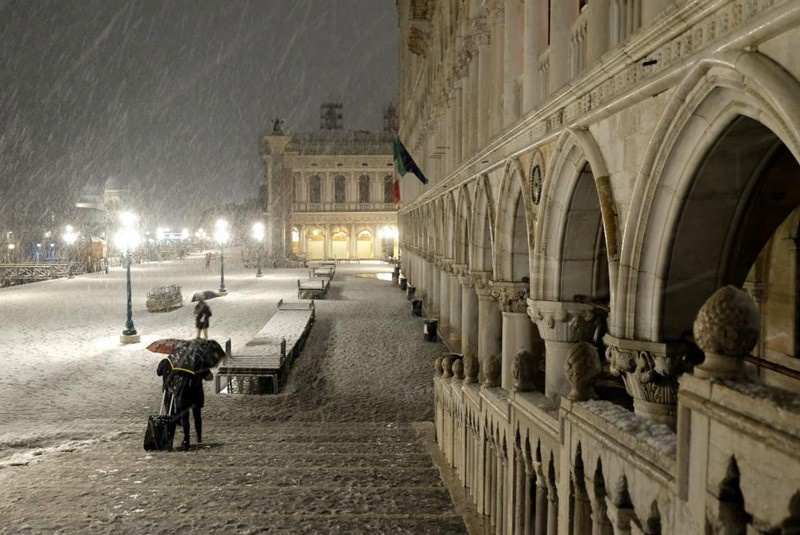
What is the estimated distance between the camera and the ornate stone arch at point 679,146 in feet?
12.6

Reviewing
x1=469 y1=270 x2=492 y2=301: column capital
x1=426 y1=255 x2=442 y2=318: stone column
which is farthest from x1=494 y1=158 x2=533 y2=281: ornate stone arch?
x1=426 y1=255 x2=442 y2=318: stone column

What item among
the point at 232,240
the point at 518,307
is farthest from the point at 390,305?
the point at 232,240

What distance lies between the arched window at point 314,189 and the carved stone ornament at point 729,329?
60.9 metres

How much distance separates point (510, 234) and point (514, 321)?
4.70 feet

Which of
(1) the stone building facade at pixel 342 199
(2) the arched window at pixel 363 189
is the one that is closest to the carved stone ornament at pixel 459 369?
(1) the stone building facade at pixel 342 199

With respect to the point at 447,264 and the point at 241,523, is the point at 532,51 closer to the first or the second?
the point at 241,523

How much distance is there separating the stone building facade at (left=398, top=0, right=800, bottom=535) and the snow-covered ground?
4117mm

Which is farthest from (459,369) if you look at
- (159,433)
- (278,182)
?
(278,182)

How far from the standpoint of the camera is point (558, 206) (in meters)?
8.21

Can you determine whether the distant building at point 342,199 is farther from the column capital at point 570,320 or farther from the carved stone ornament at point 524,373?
the carved stone ornament at point 524,373

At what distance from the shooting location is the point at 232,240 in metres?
97.6

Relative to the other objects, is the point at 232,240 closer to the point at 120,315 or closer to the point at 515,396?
the point at 120,315

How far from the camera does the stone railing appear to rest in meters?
2.33

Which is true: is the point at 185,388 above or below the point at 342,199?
below
